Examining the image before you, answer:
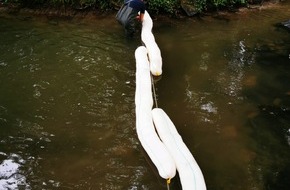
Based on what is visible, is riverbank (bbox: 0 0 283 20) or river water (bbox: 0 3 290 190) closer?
river water (bbox: 0 3 290 190)

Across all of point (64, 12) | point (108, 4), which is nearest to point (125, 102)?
point (108, 4)

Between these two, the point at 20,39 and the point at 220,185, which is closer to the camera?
the point at 220,185

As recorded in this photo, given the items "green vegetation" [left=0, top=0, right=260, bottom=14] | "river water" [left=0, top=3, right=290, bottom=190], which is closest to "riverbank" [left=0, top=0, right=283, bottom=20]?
"green vegetation" [left=0, top=0, right=260, bottom=14]

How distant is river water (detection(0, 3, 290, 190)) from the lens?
5582 millimetres

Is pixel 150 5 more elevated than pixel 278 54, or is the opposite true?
pixel 150 5

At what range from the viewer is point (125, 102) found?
734 centimetres

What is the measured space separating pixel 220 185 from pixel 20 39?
729 cm

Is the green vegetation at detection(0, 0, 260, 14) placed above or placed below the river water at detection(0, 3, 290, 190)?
above

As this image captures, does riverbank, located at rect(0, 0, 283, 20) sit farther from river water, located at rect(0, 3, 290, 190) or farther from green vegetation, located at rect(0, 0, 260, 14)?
river water, located at rect(0, 3, 290, 190)

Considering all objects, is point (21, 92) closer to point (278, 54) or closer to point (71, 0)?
point (71, 0)

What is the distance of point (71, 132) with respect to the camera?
638cm

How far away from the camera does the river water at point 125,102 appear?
220 inches

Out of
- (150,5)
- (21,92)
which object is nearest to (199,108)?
(21,92)

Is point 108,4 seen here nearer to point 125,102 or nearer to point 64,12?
point 64,12
